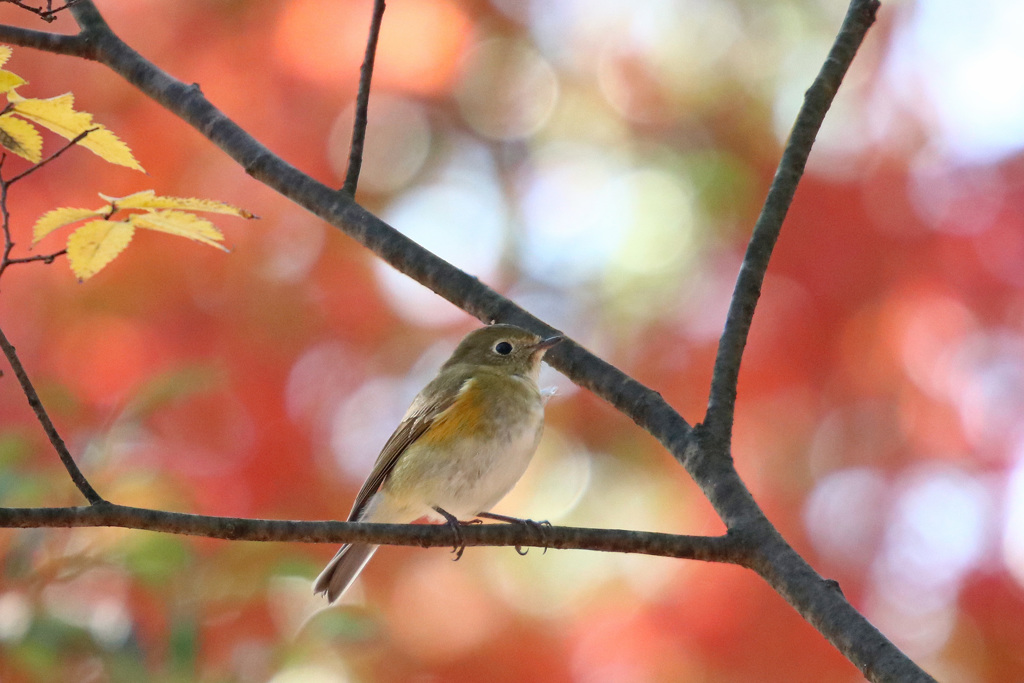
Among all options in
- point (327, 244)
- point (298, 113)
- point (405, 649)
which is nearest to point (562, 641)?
point (405, 649)

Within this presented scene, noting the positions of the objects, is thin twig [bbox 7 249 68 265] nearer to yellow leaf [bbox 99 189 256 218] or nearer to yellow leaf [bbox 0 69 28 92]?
yellow leaf [bbox 99 189 256 218]

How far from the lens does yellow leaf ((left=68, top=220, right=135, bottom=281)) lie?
1730mm

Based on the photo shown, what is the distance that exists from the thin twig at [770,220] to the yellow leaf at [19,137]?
4.73ft

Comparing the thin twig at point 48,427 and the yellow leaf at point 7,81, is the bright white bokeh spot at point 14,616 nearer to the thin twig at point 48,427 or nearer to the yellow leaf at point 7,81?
the thin twig at point 48,427

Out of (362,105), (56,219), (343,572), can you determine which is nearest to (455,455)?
(343,572)

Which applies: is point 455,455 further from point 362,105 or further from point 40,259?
point 40,259

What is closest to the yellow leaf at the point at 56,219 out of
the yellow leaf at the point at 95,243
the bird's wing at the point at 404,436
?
the yellow leaf at the point at 95,243

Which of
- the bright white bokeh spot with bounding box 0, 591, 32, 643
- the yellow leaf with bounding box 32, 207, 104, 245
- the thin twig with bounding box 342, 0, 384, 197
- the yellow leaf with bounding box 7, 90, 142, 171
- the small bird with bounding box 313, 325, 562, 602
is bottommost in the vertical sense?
the bright white bokeh spot with bounding box 0, 591, 32, 643

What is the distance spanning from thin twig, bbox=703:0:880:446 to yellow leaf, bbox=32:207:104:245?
4.32 feet

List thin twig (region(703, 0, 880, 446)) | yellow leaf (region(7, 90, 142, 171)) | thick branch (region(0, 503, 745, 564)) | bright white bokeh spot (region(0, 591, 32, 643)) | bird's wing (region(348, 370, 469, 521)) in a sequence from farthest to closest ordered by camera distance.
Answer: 1. bird's wing (region(348, 370, 469, 521))
2. bright white bokeh spot (region(0, 591, 32, 643))
3. thin twig (region(703, 0, 880, 446))
4. yellow leaf (region(7, 90, 142, 171))
5. thick branch (region(0, 503, 745, 564))

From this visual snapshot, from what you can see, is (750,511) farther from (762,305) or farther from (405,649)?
(762,305)

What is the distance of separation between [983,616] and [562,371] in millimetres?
4055

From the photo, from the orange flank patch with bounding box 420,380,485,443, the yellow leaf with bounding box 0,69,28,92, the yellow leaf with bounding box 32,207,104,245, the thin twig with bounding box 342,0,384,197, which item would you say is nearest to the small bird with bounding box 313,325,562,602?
the orange flank patch with bounding box 420,380,485,443

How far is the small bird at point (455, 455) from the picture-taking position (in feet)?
10.4
